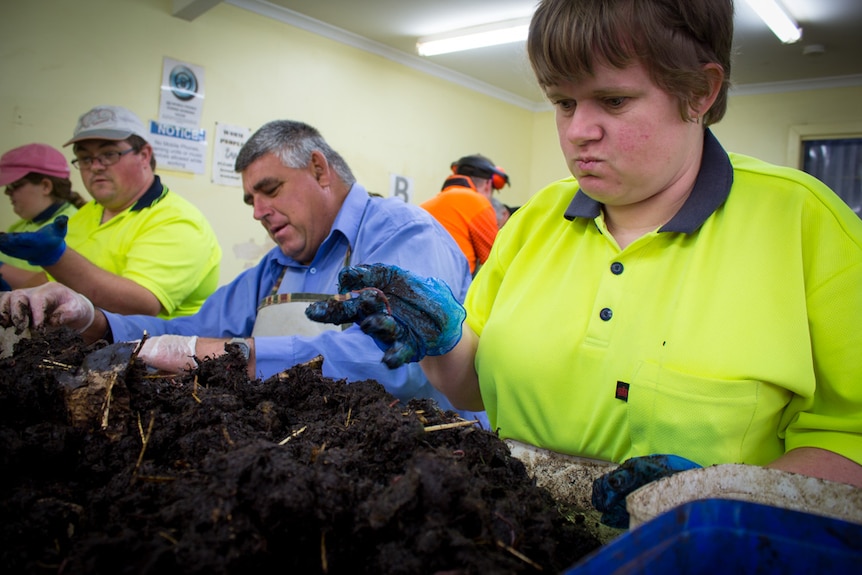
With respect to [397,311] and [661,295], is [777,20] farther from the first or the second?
[397,311]

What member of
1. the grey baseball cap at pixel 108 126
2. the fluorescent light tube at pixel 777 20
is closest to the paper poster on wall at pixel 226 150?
the grey baseball cap at pixel 108 126

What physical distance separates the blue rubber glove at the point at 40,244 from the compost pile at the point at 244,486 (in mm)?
1084

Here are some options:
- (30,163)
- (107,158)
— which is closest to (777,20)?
(107,158)

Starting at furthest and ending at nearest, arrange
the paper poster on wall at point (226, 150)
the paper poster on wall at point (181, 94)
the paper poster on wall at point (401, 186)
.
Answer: the paper poster on wall at point (401, 186), the paper poster on wall at point (226, 150), the paper poster on wall at point (181, 94)

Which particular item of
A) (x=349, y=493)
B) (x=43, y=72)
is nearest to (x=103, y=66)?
(x=43, y=72)

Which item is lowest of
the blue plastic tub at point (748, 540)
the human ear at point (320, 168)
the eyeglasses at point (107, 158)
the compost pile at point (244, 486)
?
the compost pile at point (244, 486)

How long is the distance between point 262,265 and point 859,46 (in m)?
4.68

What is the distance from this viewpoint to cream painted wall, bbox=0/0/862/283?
3.22 m

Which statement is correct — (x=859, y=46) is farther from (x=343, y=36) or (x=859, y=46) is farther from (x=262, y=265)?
(x=262, y=265)

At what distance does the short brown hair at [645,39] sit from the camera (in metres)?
0.87

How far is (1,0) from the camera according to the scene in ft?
9.95

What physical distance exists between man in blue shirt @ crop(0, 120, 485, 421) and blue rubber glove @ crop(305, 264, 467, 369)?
428 mm

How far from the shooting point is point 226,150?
3.92 metres

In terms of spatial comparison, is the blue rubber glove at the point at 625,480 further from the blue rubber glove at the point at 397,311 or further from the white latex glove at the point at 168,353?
the white latex glove at the point at 168,353
